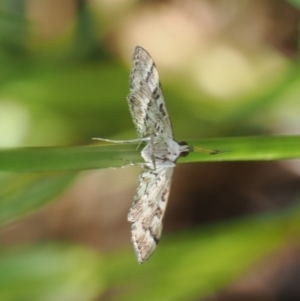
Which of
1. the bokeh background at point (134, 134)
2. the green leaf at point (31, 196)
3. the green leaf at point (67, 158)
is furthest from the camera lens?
the bokeh background at point (134, 134)

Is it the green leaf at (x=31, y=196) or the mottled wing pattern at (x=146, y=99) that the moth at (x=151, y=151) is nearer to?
the mottled wing pattern at (x=146, y=99)

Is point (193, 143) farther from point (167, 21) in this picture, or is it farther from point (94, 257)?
point (167, 21)

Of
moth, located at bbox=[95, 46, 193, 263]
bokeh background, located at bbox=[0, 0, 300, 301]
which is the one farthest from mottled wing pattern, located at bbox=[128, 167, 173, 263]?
bokeh background, located at bbox=[0, 0, 300, 301]

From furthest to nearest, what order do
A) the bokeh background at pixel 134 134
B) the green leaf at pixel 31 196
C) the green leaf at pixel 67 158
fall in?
the bokeh background at pixel 134 134 < the green leaf at pixel 31 196 < the green leaf at pixel 67 158

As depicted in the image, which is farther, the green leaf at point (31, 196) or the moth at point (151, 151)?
the green leaf at point (31, 196)

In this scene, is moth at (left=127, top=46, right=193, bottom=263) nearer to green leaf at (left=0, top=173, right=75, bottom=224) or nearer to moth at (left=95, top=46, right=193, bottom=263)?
moth at (left=95, top=46, right=193, bottom=263)

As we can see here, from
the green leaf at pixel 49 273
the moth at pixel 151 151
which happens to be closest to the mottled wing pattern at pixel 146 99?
the moth at pixel 151 151

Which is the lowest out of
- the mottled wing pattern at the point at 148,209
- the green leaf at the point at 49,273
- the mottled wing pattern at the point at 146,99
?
the mottled wing pattern at the point at 148,209
